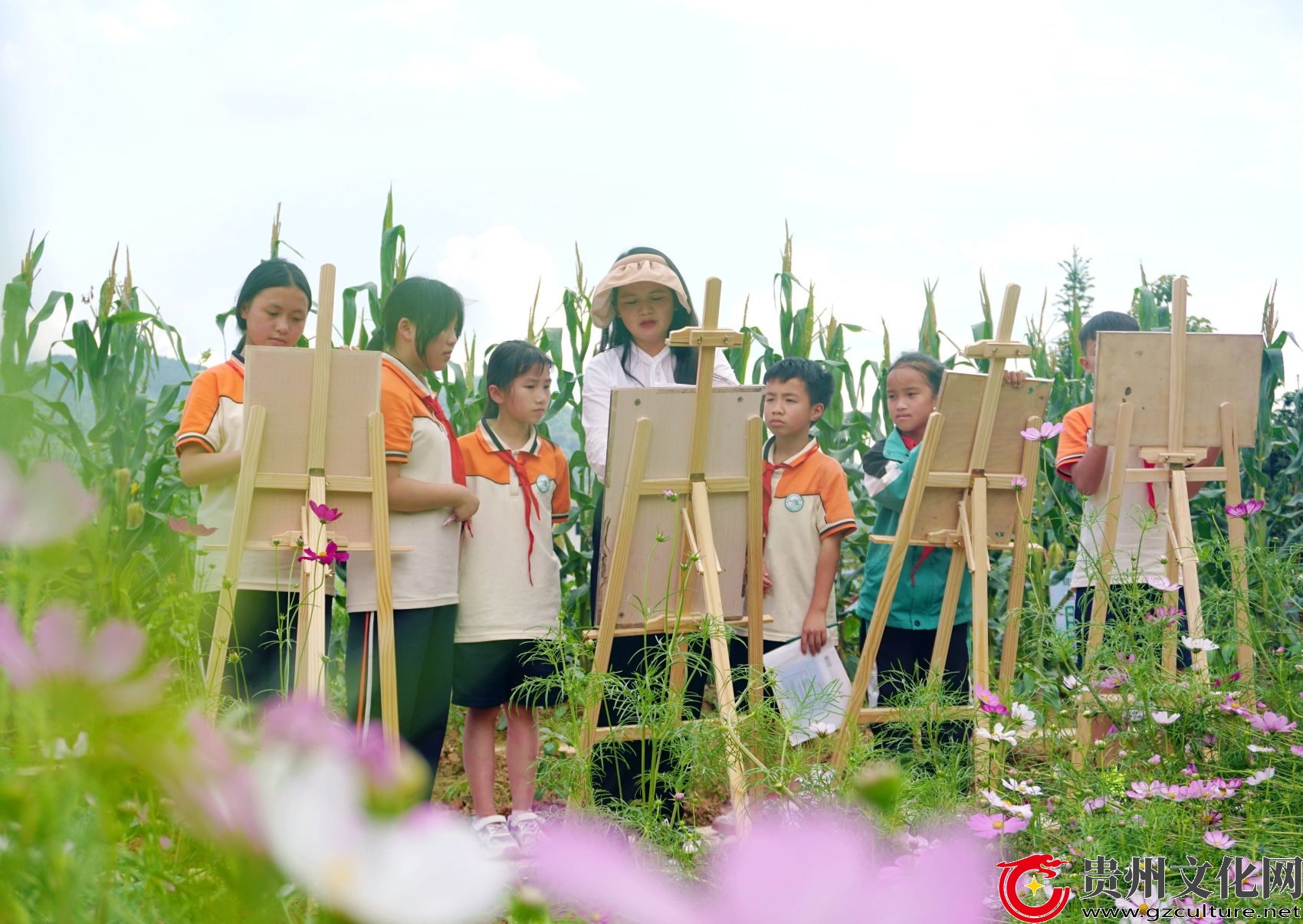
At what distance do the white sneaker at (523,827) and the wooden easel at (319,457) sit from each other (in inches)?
14.5

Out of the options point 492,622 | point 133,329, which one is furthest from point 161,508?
point 492,622

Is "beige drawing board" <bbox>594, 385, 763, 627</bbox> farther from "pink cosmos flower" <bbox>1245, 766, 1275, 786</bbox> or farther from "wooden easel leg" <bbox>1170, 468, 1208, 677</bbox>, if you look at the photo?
"pink cosmos flower" <bbox>1245, 766, 1275, 786</bbox>

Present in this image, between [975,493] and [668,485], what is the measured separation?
932 mm

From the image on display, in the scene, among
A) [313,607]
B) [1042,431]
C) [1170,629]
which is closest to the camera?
[313,607]

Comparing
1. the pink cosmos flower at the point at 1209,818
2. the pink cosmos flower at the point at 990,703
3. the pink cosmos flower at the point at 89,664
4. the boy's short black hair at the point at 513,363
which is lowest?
the pink cosmos flower at the point at 1209,818

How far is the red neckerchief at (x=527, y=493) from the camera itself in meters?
2.86

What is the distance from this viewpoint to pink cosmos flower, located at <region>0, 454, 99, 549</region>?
0.18 metres

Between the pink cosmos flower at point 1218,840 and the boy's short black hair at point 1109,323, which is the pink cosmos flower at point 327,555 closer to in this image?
the pink cosmos flower at point 1218,840

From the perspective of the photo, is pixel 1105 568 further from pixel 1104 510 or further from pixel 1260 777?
pixel 1260 777

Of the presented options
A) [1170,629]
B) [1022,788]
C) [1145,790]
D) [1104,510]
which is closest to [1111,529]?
[1104,510]

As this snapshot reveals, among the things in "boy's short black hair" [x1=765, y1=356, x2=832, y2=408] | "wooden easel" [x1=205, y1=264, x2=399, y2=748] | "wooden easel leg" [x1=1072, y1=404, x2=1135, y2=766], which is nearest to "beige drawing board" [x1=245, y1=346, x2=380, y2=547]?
"wooden easel" [x1=205, y1=264, x2=399, y2=748]

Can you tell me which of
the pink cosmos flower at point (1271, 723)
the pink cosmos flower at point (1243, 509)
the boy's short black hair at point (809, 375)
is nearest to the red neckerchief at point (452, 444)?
the boy's short black hair at point (809, 375)

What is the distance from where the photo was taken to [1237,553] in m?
2.68

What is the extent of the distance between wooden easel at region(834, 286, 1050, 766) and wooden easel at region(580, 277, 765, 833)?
0.44 metres
